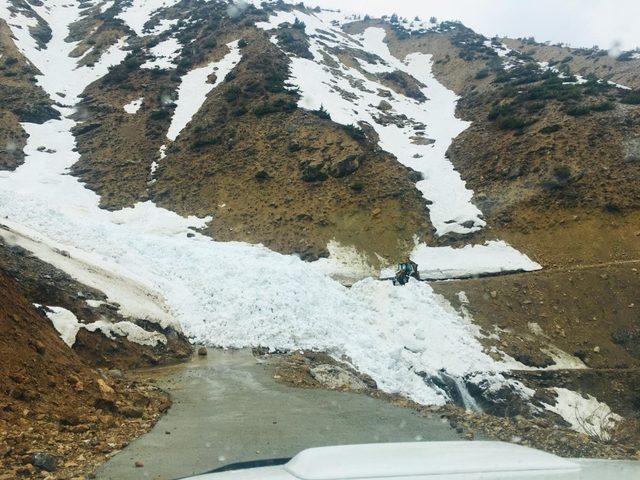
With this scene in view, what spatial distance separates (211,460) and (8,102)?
1933 inches

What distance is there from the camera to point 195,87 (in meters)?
48.8

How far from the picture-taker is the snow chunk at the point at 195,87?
42.8m

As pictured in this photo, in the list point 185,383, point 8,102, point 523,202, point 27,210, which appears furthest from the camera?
point 8,102

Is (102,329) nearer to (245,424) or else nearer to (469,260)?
(245,424)

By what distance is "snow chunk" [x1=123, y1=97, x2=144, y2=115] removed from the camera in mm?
45219

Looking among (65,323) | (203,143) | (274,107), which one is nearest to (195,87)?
(274,107)

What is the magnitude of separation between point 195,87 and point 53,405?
46.3 meters

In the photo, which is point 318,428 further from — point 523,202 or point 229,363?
point 523,202

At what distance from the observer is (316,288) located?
1964 cm

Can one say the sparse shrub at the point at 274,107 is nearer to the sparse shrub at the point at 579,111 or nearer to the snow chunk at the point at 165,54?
the snow chunk at the point at 165,54

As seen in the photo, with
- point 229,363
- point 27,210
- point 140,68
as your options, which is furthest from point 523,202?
point 140,68

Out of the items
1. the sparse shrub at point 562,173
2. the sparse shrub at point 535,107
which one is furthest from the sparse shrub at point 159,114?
the sparse shrub at point 562,173

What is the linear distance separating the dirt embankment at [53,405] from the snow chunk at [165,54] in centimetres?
4951

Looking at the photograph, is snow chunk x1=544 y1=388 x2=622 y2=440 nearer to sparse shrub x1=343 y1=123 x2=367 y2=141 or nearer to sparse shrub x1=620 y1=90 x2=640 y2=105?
sparse shrub x1=343 y1=123 x2=367 y2=141
